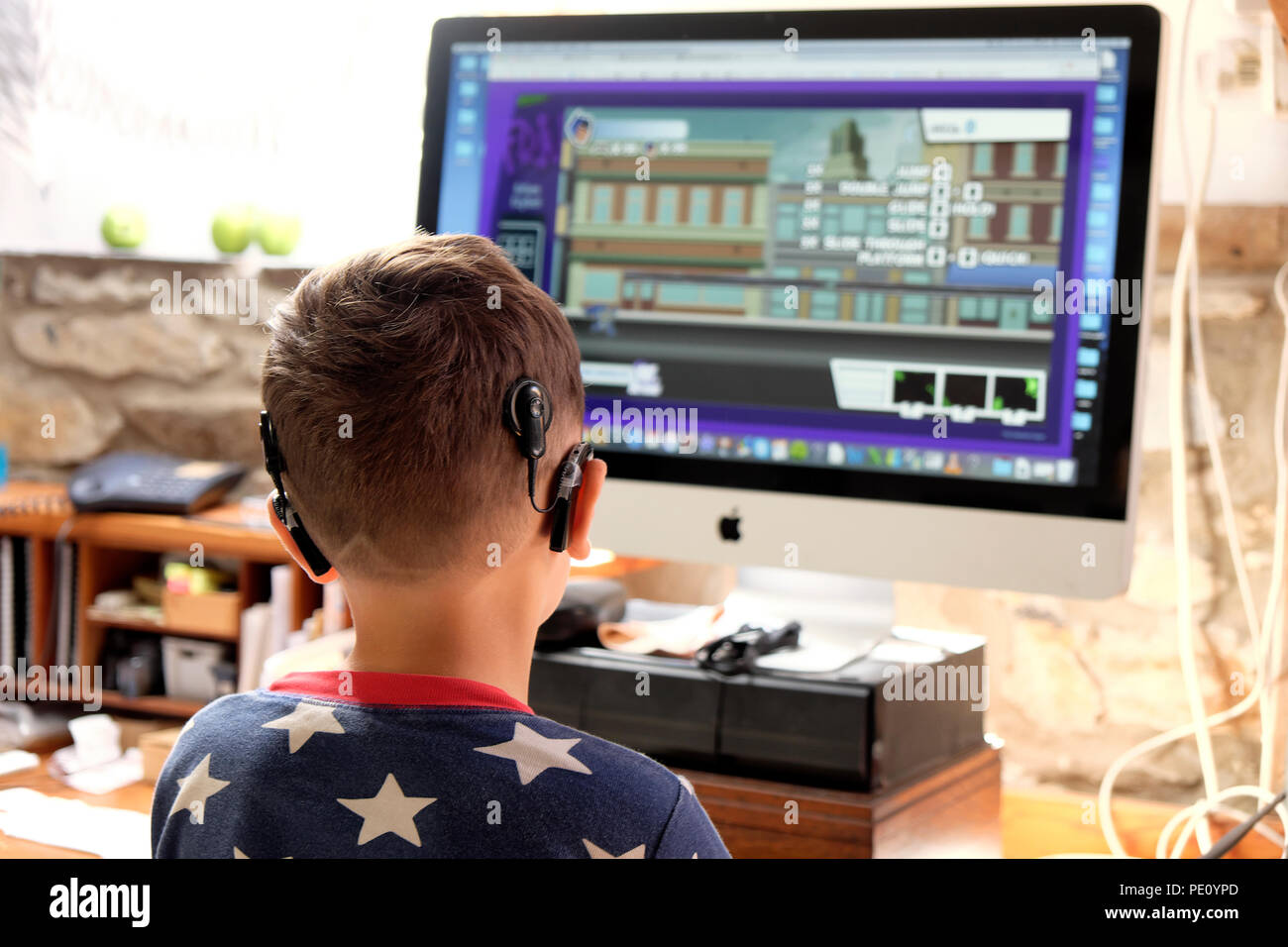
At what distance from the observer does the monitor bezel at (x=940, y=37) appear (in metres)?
0.88

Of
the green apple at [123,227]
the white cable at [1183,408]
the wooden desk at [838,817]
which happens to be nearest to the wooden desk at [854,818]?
the wooden desk at [838,817]

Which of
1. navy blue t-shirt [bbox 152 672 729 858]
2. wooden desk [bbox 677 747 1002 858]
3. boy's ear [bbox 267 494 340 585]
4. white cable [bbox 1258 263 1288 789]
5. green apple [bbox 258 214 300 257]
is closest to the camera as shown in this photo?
navy blue t-shirt [bbox 152 672 729 858]

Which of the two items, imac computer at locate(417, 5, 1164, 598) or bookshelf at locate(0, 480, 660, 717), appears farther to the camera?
bookshelf at locate(0, 480, 660, 717)

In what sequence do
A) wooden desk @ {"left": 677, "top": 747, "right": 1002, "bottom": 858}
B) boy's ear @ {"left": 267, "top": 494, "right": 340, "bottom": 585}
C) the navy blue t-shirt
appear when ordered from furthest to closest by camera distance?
wooden desk @ {"left": 677, "top": 747, "right": 1002, "bottom": 858} < boy's ear @ {"left": 267, "top": 494, "right": 340, "bottom": 585} < the navy blue t-shirt

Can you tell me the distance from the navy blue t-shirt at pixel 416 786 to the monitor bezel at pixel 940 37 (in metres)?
0.39

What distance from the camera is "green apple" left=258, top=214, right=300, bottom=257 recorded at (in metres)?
1.74

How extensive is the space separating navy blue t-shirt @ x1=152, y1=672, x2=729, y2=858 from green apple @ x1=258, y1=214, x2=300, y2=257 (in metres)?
1.25

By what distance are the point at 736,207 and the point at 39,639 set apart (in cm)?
104

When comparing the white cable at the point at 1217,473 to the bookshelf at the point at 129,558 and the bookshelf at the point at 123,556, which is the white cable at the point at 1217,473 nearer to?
the bookshelf at the point at 129,558

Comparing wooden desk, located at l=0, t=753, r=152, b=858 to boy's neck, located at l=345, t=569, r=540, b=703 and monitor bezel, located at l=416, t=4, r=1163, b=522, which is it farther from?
monitor bezel, located at l=416, t=4, r=1163, b=522

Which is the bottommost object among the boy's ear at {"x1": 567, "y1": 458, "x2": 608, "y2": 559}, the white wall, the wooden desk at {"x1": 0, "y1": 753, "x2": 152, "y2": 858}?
the wooden desk at {"x1": 0, "y1": 753, "x2": 152, "y2": 858}

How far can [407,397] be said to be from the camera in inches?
23.8

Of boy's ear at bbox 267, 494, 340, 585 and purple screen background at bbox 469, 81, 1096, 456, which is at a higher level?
purple screen background at bbox 469, 81, 1096, 456

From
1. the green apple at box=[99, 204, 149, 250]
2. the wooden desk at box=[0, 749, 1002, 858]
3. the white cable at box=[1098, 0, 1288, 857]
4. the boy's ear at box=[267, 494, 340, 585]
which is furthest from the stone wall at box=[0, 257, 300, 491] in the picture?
the white cable at box=[1098, 0, 1288, 857]
